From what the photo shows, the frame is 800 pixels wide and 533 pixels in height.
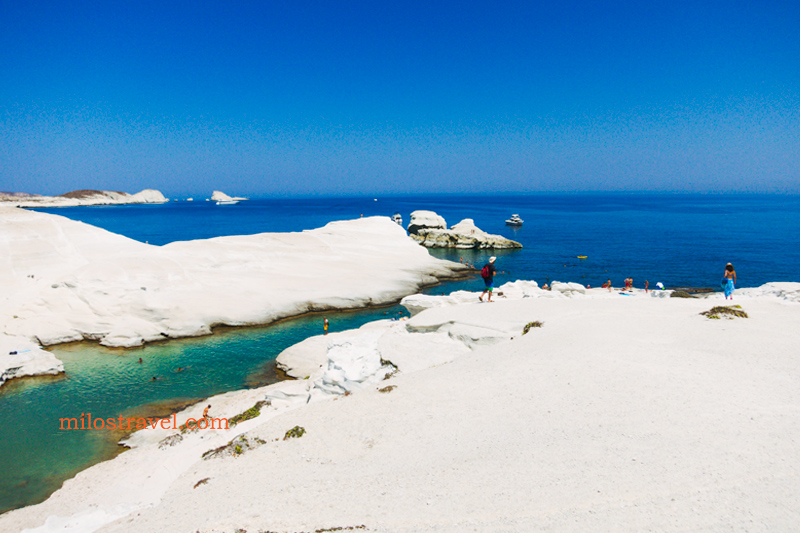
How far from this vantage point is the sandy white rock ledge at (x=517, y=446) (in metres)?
6.39

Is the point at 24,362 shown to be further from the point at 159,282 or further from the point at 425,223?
the point at 425,223

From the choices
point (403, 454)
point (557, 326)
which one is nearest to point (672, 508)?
point (403, 454)

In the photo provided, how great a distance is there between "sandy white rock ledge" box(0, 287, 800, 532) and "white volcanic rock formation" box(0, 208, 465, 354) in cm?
1628

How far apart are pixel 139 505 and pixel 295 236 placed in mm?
38631

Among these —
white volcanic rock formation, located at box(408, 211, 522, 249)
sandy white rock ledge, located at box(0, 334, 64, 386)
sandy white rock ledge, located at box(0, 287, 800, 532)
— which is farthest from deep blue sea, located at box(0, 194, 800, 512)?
white volcanic rock formation, located at box(408, 211, 522, 249)

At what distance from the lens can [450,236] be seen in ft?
251

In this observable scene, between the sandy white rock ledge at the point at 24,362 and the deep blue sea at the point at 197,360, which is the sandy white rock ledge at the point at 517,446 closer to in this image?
the deep blue sea at the point at 197,360

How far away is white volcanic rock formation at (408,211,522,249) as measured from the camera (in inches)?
2872

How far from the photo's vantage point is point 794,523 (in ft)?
17.6

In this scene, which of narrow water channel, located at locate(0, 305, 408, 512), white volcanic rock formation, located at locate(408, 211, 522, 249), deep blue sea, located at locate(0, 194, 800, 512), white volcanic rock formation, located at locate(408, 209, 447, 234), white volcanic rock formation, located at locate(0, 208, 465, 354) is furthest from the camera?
white volcanic rock formation, located at locate(408, 209, 447, 234)

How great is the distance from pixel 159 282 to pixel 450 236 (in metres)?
53.2

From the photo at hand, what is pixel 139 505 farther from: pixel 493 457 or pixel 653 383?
pixel 653 383

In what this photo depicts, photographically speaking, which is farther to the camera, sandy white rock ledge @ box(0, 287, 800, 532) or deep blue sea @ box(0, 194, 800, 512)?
deep blue sea @ box(0, 194, 800, 512)

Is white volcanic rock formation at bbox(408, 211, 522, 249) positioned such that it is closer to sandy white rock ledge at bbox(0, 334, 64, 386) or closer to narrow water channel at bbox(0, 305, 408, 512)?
narrow water channel at bbox(0, 305, 408, 512)
